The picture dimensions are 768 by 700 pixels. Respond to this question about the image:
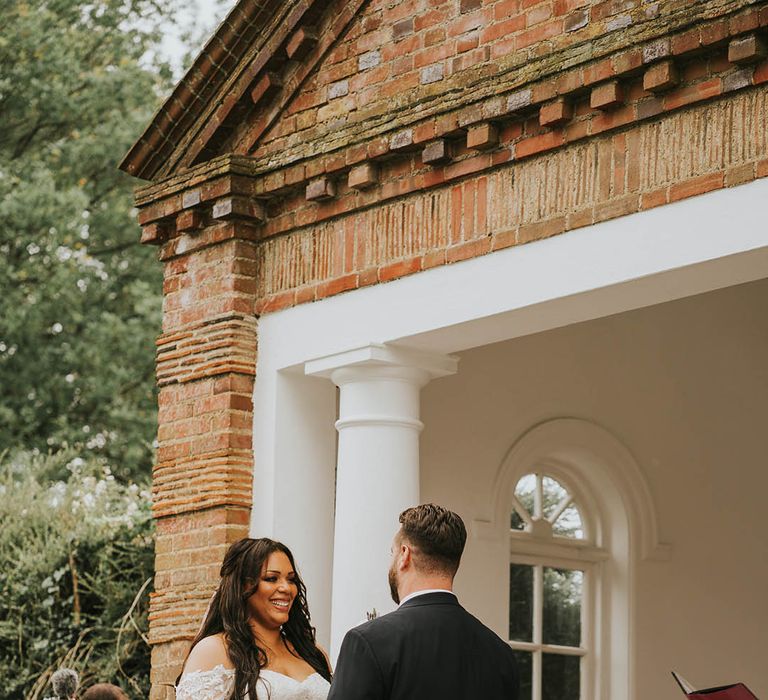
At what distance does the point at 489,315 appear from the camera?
7043 mm

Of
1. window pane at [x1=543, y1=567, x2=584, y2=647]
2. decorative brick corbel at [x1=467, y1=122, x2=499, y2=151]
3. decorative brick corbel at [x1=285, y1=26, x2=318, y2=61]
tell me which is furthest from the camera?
window pane at [x1=543, y1=567, x2=584, y2=647]

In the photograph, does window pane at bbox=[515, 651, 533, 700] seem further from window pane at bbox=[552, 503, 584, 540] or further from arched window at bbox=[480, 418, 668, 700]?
window pane at bbox=[552, 503, 584, 540]

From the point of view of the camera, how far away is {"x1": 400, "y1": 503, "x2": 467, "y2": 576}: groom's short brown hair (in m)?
4.45

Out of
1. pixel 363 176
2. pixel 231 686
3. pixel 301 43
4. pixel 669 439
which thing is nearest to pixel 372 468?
pixel 363 176

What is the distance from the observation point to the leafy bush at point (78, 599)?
11.0m

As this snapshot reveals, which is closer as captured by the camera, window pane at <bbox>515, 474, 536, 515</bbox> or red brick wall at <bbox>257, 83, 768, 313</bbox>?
red brick wall at <bbox>257, 83, 768, 313</bbox>

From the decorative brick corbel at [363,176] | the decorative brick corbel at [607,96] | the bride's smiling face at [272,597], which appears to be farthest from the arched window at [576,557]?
the bride's smiling face at [272,597]

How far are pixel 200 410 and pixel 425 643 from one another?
4180 millimetres

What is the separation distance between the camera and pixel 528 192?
6969 mm

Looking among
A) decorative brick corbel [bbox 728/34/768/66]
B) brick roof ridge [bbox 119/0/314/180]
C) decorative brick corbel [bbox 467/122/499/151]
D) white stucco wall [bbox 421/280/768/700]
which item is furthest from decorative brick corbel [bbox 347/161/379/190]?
decorative brick corbel [bbox 728/34/768/66]

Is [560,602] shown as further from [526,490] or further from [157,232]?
[157,232]

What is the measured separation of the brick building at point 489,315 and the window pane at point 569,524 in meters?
0.03

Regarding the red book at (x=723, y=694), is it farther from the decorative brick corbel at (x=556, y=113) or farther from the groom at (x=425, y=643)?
the decorative brick corbel at (x=556, y=113)

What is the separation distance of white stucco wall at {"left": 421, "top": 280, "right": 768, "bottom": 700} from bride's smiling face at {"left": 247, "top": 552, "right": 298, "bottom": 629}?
3787 mm
